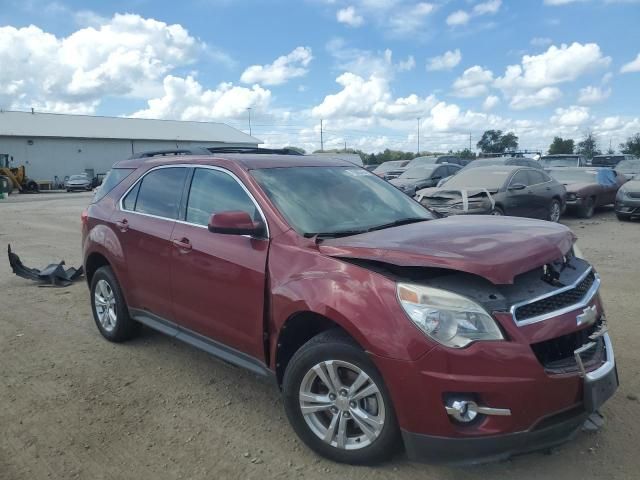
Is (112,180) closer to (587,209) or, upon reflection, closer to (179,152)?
(179,152)

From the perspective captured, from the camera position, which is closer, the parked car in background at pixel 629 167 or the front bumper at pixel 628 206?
the front bumper at pixel 628 206

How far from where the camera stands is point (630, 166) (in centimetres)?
2241

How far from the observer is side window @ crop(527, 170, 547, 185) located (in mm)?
12552

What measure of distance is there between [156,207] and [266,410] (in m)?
1.97

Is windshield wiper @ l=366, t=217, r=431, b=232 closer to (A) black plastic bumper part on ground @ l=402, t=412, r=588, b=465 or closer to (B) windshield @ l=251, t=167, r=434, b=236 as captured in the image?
(B) windshield @ l=251, t=167, r=434, b=236

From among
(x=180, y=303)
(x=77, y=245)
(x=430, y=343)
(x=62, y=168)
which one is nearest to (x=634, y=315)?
(x=430, y=343)

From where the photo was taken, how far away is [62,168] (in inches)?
2084

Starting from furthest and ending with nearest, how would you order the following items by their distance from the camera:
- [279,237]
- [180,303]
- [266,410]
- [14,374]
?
1. [14,374]
2. [180,303]
3. [266,410]
4. [279,237]

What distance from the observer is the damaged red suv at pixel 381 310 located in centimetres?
266

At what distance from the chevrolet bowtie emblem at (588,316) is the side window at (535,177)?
10012mm

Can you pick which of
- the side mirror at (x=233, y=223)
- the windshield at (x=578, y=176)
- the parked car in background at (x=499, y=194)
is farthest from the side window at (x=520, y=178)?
the side mirror at (x=233, y=223)

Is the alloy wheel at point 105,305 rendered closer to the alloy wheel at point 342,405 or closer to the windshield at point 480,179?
the alloy wheel at point 342,405

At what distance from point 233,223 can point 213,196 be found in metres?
0.81

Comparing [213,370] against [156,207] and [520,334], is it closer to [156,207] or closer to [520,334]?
[156,207]
